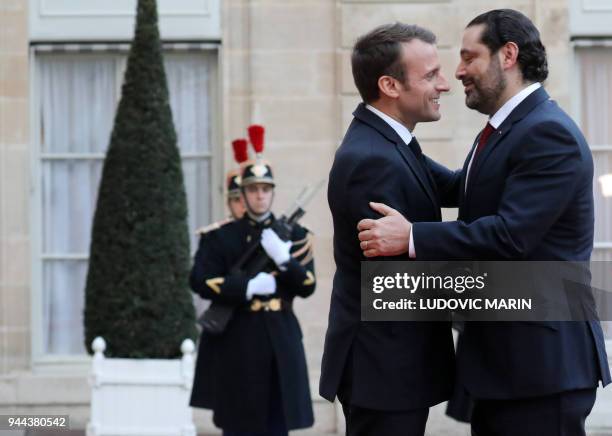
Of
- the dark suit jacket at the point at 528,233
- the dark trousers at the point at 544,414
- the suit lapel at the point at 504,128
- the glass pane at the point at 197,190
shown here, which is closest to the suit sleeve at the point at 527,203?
the dark suit jacket at the point at 528,233

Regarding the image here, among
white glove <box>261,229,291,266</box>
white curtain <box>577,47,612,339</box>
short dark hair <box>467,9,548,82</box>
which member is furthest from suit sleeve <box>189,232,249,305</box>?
short dark hair <box>467,9,548,82</box>

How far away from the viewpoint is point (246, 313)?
7898 mm

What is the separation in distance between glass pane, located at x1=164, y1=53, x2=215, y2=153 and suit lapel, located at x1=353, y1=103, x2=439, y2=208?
5723mm

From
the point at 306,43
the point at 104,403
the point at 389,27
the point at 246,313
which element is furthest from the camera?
the point at 306,43

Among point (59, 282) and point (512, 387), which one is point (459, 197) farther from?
point (59, 282)

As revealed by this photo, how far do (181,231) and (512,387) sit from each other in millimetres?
5111

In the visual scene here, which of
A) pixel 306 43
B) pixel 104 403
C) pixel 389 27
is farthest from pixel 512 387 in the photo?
pixel 306 43

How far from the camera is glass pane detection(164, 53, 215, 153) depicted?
9.98m

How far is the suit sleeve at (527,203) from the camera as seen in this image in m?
3.96

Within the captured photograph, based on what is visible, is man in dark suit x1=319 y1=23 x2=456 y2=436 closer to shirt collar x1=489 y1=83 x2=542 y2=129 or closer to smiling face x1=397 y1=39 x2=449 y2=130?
smiling face x1=397 y1=39 x2=449 y2=130

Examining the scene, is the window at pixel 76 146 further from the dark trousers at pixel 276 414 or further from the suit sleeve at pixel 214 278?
the dark trousers at pixel 276 414

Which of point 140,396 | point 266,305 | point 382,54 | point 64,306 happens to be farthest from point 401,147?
point 64,306

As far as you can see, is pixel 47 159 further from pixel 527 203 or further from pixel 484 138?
pixel 527 203

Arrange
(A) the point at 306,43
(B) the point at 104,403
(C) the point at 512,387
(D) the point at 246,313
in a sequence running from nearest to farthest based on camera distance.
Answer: (C) the point at 512,387 → (D) the point at 246,313 → (B) the point at 104,403 → (A) the point at 306,43
